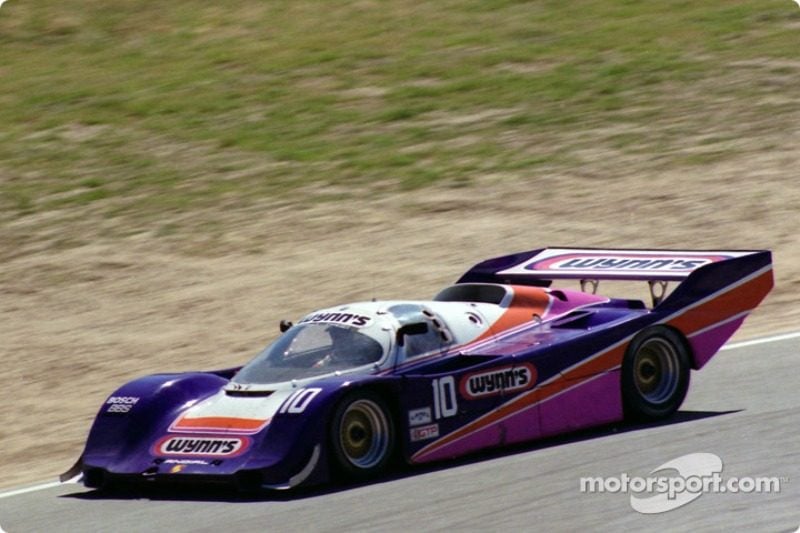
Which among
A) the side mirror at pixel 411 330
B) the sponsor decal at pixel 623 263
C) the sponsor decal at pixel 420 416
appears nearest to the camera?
the sponsor decal at pixel 420 416

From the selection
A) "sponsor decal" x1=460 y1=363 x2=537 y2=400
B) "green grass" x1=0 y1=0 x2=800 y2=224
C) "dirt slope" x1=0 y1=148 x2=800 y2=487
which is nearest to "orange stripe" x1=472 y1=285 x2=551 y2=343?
"sponsor decal" x1=460 y1=363 x2=537 y2=400

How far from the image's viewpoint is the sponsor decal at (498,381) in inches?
367

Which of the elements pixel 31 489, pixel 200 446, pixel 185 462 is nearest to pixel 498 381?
pixel 200 446

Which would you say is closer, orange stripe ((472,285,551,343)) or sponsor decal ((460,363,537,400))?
sponsor decal ((460,363,537,400))

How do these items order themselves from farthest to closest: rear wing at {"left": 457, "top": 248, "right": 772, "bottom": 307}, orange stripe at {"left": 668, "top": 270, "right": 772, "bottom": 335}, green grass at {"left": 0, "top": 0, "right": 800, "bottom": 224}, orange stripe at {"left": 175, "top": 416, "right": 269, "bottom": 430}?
1. green grass at {"left": 0, "top": 0, "right": 800, "bottom": 224}
2. rear wing at {"left": 457, "top": 248, "right": 772, "bottom": 307}
3. orange stripe at {"left": 668, "top": 270, "right": 772, "bottom": 335}
4. orange stripe at {"left": 175, "top": 416, "right": 269, "bottom": 430}

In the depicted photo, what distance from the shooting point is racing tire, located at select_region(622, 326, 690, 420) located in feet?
33.1

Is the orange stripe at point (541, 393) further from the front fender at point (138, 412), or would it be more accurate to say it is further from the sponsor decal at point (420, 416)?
the front fender at point (138, 412)

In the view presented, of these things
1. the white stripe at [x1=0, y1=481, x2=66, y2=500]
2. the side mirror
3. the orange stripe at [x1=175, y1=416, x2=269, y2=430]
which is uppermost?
the side mirror

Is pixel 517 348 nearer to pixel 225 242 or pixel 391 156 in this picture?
pixel 225 242

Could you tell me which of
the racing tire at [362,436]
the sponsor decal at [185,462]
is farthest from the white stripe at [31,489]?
the racing tire at [362,436]

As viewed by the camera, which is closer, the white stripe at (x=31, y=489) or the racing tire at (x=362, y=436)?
the racing tire at (x=362, y=436)
